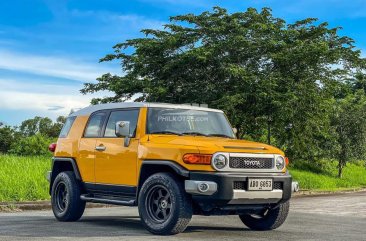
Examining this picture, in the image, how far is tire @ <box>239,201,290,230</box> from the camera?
9680mm

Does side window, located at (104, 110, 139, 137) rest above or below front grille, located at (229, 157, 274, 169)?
above

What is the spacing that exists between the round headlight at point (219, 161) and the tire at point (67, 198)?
3.10 metres

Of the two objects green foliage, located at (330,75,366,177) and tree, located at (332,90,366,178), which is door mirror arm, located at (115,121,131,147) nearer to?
green foliage, located at (330,75,366,177)

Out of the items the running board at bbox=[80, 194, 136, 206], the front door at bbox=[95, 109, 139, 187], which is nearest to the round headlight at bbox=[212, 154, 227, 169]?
the front door at bbox=[95, 109, 139, 187]

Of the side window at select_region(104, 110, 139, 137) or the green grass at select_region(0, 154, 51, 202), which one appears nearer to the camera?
the side window at select_region(104, 110, 139, 137)

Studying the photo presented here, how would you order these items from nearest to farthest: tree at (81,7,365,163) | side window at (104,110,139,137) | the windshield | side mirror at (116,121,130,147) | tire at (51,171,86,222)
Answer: side mirror at (116,121,130,147) < the windshield < side window at (104,110,139,137) < tire at (51,171,86,222) < tree at (81,7,365,163)

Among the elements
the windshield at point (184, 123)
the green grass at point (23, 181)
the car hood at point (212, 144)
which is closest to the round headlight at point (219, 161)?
the car hood at point (212, 144)

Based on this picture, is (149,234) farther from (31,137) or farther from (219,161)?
(31,137)

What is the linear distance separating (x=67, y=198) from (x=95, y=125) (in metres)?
1.35

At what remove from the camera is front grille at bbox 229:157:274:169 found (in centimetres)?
860

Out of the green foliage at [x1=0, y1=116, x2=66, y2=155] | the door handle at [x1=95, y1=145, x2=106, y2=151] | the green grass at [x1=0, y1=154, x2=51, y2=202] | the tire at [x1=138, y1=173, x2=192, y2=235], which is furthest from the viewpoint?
the green foliage at [x1=0, y1=116, x2=66, y2=155]

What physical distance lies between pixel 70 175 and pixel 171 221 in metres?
2.89

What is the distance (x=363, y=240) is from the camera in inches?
355

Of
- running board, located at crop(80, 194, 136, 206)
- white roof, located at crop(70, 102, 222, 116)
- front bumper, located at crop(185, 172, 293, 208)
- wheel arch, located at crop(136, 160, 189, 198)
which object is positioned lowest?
running board, located at crop(80, 194, 136, 206)
